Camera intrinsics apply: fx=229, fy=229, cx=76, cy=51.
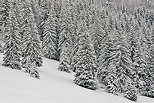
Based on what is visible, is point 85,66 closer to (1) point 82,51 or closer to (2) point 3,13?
(1) point 82,51

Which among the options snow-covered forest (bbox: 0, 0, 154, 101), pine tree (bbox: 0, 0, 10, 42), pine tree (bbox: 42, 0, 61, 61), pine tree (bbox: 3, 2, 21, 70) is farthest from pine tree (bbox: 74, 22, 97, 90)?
pine tree (bbox: 0, 0, 10, 42)

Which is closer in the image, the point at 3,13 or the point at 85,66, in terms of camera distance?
the point at 85,66

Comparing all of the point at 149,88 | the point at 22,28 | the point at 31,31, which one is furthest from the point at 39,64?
the point at 149,88

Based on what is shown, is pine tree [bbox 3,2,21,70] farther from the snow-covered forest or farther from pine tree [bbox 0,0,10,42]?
pine tree [bbox 0,0,10,42]

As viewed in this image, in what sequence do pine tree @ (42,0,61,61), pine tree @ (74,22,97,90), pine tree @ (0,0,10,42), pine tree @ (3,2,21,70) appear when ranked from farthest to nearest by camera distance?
pine tree @ (0,0,10,42) < pine tree @ (42,0,61,61) < pine tree @ (74,22,97,90) < pine tree @ (3,2,21,70)

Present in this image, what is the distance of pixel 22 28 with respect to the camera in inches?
1946

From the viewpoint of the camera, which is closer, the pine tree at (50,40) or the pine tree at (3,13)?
the pine tree at (50,40)

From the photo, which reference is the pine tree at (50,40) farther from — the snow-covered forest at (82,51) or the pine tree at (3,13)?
the pine tree at (3,13)

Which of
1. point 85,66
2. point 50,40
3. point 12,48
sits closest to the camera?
point 12,48

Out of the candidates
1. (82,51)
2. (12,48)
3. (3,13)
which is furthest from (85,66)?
(3,13)

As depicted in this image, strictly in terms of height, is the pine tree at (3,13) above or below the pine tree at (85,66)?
above

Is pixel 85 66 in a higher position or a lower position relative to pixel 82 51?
lower

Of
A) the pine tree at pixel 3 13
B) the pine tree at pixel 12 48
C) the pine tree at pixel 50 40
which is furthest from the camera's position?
the pine tree at pixel 3 13

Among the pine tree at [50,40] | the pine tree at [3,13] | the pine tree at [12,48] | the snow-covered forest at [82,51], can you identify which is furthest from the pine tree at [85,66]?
the pine tree at [3,13]
